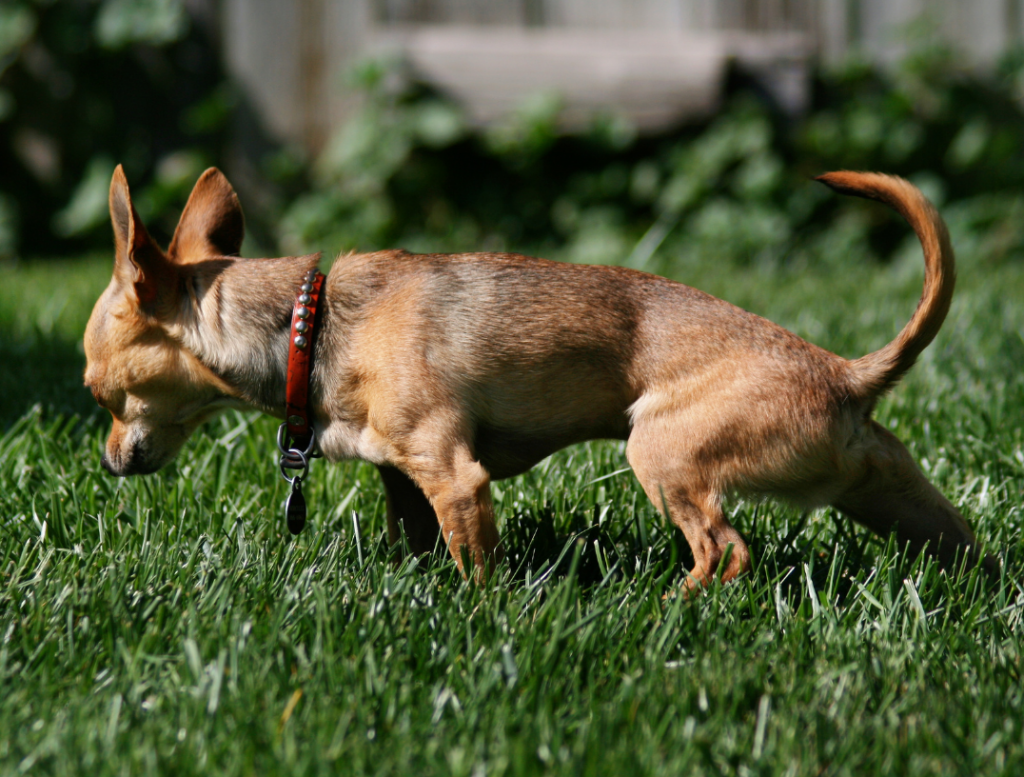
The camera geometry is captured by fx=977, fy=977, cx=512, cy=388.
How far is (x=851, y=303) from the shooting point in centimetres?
547

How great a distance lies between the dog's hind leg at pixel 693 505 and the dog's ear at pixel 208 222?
4.73 feet

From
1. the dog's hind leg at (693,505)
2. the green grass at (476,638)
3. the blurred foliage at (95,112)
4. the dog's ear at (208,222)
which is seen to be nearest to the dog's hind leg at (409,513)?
the green grass at (476,638)

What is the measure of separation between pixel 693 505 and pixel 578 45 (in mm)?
5331

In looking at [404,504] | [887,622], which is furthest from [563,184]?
[887,622]

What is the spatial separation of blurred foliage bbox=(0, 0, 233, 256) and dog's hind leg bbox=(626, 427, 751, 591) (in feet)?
18.8

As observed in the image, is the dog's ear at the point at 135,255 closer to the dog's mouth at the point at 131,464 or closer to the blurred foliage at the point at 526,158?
the dog's mouth at the point at 131,464

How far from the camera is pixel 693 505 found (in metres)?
2.40

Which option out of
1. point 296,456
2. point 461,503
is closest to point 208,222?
point 296,456

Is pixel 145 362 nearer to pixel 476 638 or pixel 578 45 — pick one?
pixel 476 638

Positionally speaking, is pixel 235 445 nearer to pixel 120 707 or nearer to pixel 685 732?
pixel 120 707

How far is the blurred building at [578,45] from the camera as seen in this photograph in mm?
6863

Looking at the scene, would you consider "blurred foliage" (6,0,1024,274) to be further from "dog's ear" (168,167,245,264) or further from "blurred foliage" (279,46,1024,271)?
"dog's ear" (168,167,245,264)

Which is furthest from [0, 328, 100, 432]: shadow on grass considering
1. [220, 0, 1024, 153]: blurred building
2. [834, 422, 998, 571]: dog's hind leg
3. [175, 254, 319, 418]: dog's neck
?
[220, 0, 1024, 153]: blurred building

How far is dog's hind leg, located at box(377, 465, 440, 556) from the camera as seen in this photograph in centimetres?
270
